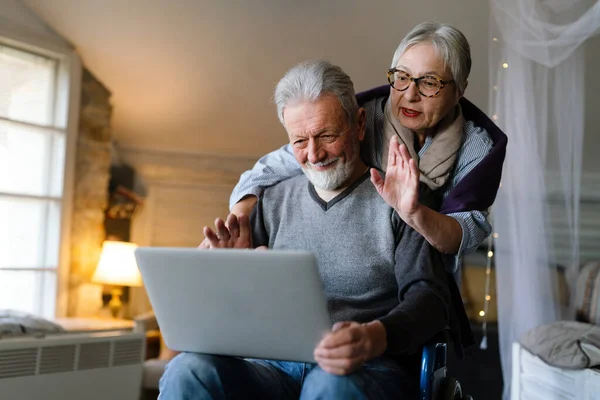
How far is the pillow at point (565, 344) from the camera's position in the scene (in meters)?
2.93

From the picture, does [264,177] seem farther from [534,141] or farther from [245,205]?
A: [534,141]

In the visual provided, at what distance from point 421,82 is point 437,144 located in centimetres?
16

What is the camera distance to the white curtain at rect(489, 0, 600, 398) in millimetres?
2943

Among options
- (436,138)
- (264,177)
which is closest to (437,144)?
(436,138)

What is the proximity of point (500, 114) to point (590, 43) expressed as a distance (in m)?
0.52

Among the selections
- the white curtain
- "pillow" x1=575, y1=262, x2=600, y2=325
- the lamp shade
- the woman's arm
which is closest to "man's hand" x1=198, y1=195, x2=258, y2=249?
the woman's arm

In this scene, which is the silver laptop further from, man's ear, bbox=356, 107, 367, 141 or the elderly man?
man's ear, bbox=356, 107, 367, 141

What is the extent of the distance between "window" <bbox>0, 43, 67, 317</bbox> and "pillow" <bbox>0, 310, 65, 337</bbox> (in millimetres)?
907

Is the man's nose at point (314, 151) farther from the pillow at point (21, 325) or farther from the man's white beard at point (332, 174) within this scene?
the pillow at point (21, 325)

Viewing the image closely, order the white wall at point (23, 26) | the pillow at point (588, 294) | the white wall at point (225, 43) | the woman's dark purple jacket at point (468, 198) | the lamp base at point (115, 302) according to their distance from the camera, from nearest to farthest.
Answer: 1. the woman's dark purple jacket at point (468, 198)
2. the pillow at point (588, 294)
3. the white wall at point (23, 26)
4. the white wall at point (225, 43)
5. the lamp base at point (115, 302)

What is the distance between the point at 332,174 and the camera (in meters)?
1.64

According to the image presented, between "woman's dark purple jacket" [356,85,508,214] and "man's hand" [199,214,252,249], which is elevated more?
"woman's dark purple jacket" [356,85,508,214]

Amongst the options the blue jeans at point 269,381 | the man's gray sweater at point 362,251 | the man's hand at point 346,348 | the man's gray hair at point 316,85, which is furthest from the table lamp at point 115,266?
the man's hand at point 346,348

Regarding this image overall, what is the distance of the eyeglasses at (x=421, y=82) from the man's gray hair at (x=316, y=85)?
16cm
